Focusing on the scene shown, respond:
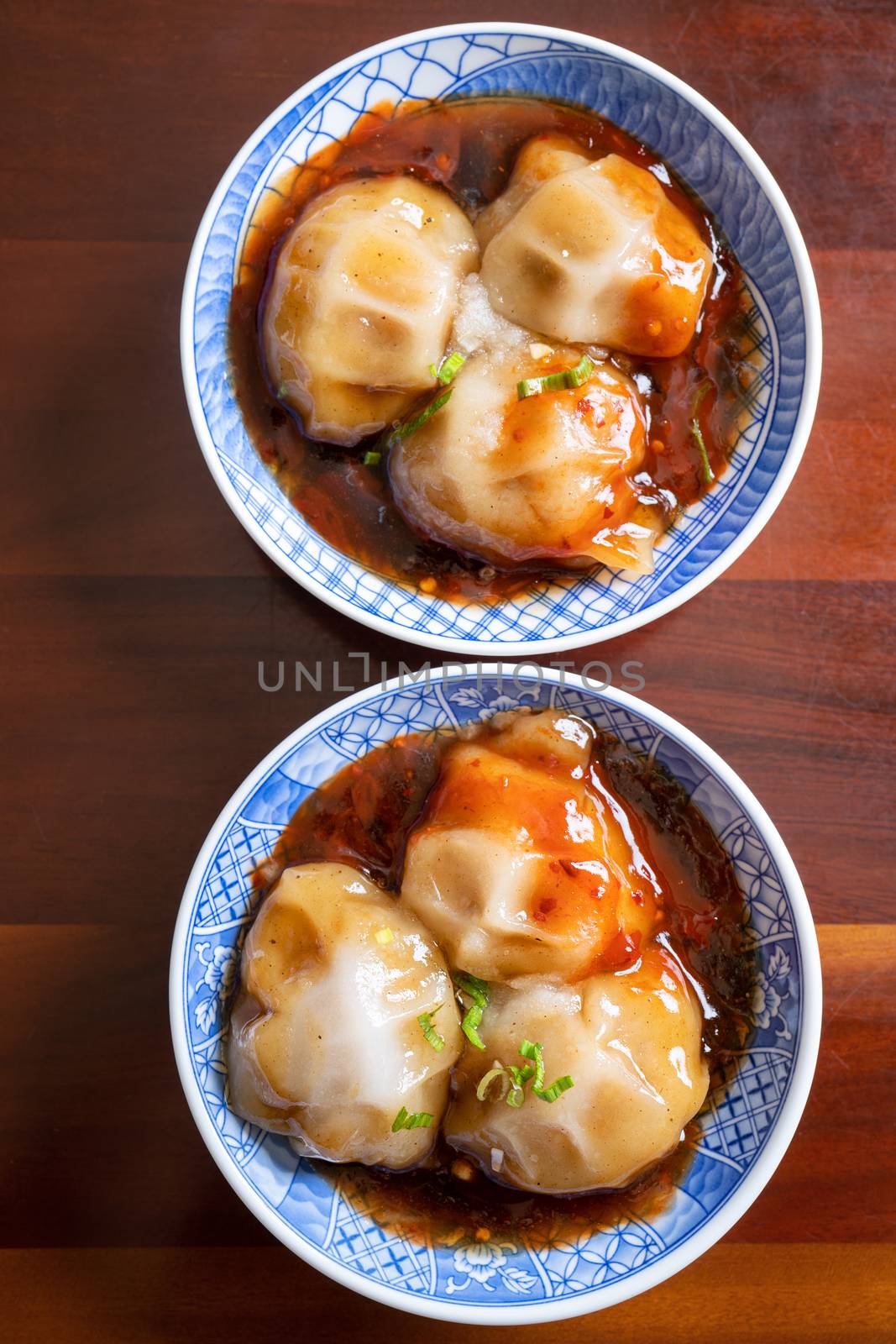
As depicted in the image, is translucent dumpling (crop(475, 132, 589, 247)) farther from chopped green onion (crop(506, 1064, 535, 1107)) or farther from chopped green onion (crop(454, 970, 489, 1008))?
chopped green onion (crop(506, 1064, 535, 1107))

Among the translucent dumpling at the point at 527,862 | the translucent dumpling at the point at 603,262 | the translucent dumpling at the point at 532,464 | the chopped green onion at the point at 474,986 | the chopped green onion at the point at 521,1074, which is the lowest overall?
the chopped green onion at the point at 521,1074

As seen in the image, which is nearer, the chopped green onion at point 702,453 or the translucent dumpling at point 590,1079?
the translucent dumpling at point 590,1079

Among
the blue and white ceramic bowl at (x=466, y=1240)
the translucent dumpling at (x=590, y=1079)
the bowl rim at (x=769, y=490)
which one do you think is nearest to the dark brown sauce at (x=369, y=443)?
the bowl rim at (x=769, y=490)

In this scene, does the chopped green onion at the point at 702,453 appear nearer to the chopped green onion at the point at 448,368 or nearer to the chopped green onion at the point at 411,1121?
the chopped green onion at the point at 448,368

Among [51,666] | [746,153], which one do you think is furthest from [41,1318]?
[746,153]

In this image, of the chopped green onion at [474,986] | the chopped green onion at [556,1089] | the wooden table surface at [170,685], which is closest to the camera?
the chopped green onion at [556,1089]

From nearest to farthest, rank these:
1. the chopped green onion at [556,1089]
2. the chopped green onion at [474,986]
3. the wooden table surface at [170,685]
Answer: the chopped green onion at [556,1089]
the chopped green onion at [474,986]
the wooden table surface at [170,685]
